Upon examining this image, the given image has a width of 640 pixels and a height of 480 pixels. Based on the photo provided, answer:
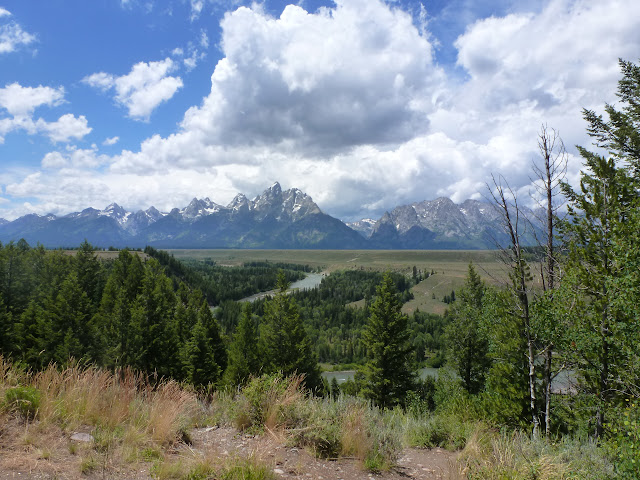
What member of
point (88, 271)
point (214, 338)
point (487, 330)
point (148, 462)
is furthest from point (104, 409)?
point (88, 271)

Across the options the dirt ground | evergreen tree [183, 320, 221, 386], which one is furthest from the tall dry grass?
evergreen tree [183, 320, 221, 386]

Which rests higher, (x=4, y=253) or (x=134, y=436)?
(x=4, y=253)

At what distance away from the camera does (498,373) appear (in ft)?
55.5

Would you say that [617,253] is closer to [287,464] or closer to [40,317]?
[287,464]

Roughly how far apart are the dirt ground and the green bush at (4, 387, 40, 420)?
0.21 meters

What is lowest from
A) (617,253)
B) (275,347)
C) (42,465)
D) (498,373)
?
(275,347)

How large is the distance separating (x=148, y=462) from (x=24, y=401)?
7.47 feet

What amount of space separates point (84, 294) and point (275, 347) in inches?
690

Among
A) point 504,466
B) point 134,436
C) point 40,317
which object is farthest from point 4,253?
point 504,466

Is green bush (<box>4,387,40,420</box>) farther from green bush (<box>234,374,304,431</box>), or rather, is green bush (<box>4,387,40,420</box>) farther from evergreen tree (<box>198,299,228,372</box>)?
evergreen tree (<box>198,299,228,372</box>)

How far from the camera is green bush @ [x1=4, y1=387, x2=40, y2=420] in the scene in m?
5.09

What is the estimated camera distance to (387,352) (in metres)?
25.6

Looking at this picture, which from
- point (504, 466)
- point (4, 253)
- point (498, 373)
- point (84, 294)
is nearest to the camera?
point (504, 466)

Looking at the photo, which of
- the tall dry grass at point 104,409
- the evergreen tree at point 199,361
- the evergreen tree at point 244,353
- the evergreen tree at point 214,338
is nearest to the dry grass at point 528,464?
the tall dry grass at point 104,409
